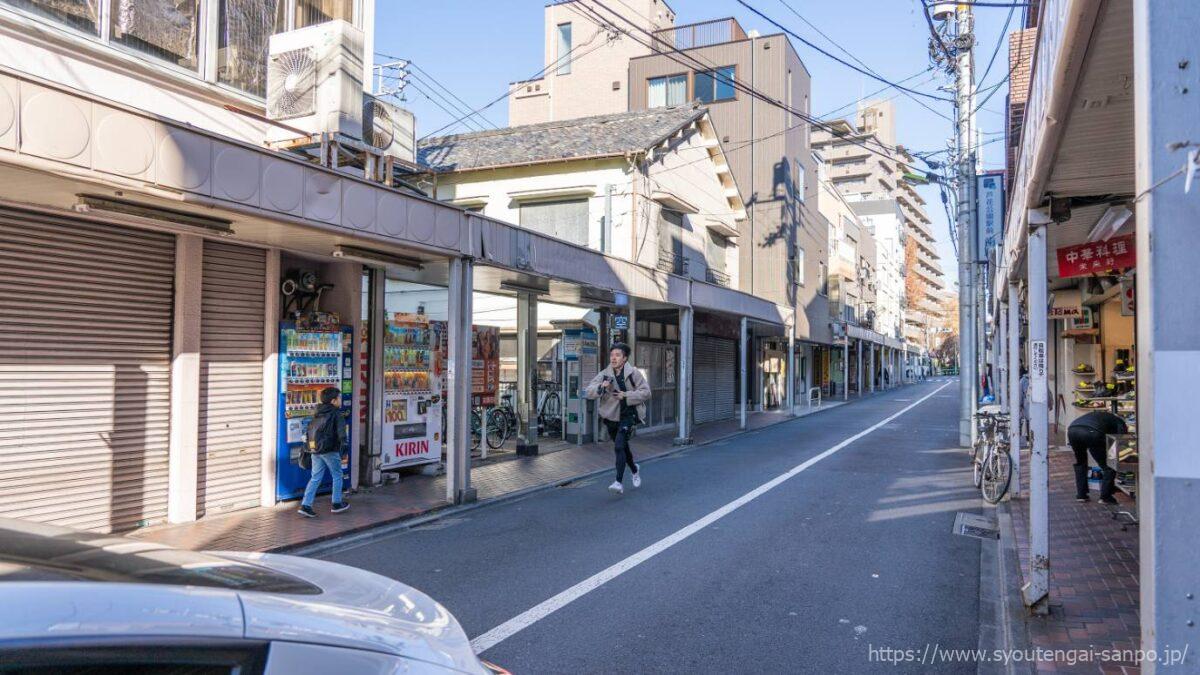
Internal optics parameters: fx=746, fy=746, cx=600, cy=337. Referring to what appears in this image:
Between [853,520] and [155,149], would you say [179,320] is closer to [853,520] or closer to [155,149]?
[155,149]

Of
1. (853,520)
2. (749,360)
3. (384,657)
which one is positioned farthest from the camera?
(749,360)

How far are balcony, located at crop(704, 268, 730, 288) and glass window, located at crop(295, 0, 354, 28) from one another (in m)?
14.3

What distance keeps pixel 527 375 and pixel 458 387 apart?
6414 millimetres

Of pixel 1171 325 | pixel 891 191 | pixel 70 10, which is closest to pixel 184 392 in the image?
pixel 70 10

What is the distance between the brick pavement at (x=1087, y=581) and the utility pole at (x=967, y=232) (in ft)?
26.2

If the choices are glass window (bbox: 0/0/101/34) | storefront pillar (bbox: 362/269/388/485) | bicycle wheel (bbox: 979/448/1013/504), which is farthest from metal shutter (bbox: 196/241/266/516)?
bicycle wheel (bbox: 979/448/1013/504)

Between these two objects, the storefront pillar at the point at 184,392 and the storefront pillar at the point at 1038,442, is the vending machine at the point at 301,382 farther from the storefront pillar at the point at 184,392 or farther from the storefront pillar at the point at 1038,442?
the storefront pillar at the point at 1038,442

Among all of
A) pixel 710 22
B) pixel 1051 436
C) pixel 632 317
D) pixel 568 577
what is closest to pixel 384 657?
pixel 568 577

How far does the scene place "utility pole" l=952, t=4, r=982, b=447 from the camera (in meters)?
17.0

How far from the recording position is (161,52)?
334 inches

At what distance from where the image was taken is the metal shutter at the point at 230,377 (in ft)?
27.6

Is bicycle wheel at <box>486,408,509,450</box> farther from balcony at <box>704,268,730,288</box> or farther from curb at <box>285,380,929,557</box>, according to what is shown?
balcony at <box>704,268,730,288</box>

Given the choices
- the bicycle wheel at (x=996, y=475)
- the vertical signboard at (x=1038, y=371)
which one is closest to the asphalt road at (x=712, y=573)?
the bicycle wheel at (x=996, y=475)

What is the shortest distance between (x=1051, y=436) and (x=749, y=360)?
12667mm
